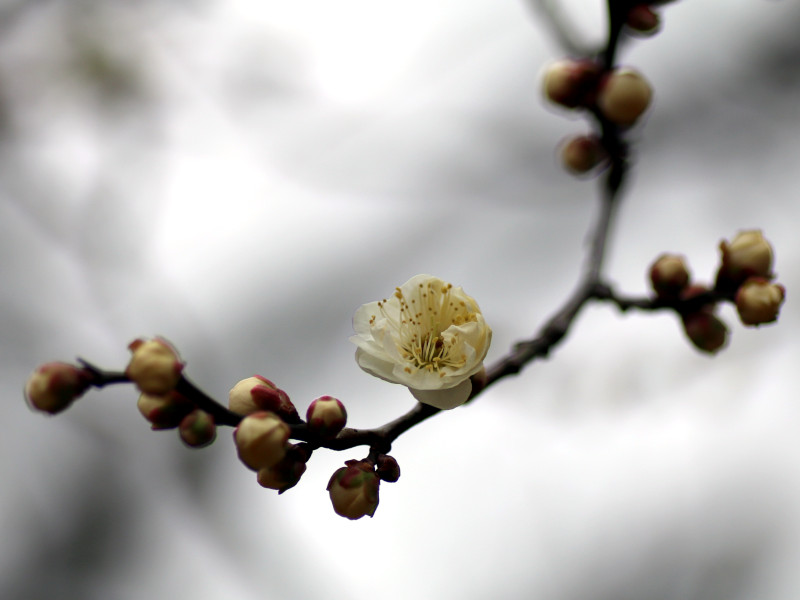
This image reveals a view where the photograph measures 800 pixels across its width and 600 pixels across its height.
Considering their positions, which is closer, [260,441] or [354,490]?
[260,441]

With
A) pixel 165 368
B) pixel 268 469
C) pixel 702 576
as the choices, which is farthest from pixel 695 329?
pixel 702 576

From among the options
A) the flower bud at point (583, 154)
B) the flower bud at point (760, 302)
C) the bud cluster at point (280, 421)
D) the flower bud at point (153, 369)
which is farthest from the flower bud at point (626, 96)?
the flower bud at point (153, 369)

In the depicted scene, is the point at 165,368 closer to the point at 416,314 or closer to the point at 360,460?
the point at 360,460

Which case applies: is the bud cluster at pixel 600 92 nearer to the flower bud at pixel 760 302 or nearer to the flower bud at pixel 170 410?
the flower bud at pixel 760 302

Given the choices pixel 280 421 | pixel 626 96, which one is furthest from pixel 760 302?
pixel 280 421

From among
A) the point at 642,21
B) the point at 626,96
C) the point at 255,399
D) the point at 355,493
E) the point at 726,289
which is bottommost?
the point at 355,493

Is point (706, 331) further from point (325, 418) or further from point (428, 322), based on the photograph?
point (325, 418)

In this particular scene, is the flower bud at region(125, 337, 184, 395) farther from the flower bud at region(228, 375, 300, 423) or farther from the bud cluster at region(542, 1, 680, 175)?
the bud cluster at region(542, 1, 680, 175)
